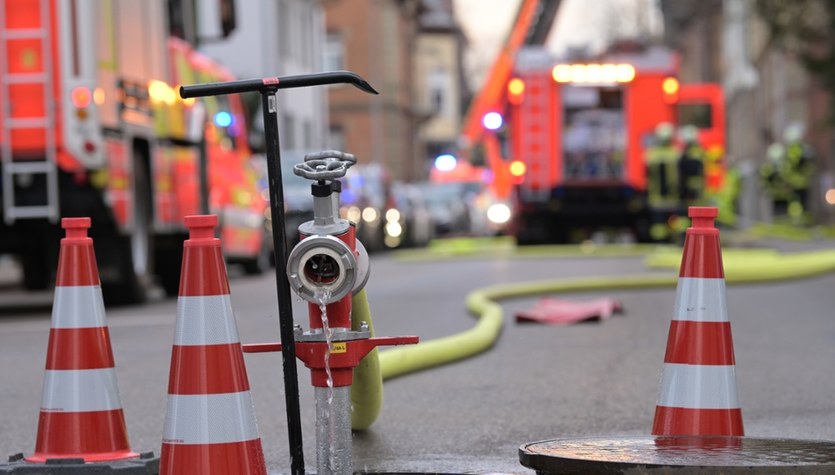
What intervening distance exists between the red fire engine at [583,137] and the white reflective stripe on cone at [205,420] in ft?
75.4

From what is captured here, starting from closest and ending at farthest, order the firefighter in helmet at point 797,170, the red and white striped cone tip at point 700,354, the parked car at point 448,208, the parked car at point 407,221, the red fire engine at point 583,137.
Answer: the red and white striped cone tip at point 700,354
the red fire engine at point 583,137
the parked car at point 407,221
the firefighter in helmet at point 797,170
the parked car at point 448,208

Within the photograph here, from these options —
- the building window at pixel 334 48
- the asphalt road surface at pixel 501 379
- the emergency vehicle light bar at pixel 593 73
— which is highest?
the building window at pixel 334 48

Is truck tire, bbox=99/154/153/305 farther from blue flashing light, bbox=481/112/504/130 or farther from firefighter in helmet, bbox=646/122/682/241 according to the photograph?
blue flashing light, bbox=481/112/504/130

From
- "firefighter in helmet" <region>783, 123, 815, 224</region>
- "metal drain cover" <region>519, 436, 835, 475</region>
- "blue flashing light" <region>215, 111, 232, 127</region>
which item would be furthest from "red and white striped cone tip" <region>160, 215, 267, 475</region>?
"firefighter in helmet" <region>783, 123, 815, 224</region>

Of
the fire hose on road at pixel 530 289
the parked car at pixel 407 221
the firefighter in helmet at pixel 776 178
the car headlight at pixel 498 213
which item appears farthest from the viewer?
the firefighter in helmet at pixel 776 178

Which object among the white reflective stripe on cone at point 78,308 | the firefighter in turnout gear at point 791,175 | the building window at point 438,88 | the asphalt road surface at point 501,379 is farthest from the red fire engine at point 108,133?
the building window at point 438,88

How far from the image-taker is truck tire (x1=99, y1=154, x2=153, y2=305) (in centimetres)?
1472

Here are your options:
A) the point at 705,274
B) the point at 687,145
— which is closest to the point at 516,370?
the point at 705,274

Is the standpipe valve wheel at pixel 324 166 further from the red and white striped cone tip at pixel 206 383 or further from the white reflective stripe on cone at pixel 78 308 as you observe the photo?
the white reflective stripe on cone at pixel 78 308

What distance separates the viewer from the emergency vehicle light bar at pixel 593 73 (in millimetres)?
27594

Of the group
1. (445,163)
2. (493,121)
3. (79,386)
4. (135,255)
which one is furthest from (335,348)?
(445,163)

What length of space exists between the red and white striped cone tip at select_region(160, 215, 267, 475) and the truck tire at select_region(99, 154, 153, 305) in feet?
32.9

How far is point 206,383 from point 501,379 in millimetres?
4114

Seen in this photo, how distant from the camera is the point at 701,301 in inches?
203
